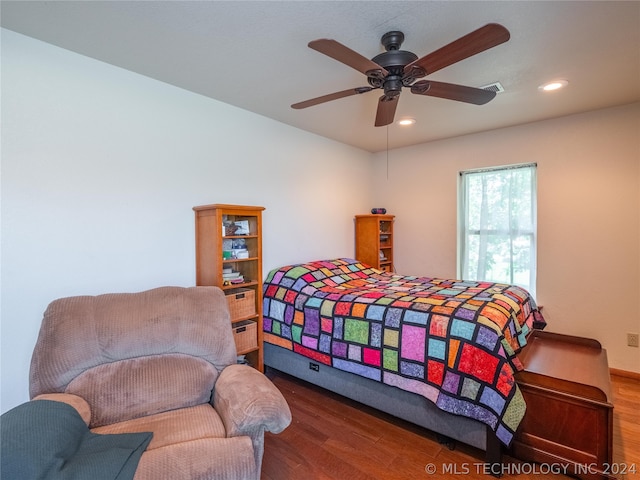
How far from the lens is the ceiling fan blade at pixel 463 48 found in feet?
4.21

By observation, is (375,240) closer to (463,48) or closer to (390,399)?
(390,399)

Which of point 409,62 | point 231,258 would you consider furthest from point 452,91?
point 231,258

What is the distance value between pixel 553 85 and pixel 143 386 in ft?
11.3

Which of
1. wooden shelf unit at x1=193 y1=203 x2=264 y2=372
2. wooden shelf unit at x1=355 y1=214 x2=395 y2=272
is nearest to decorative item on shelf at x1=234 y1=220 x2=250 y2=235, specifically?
wooden shelf unit at x1=193 y1=203 x2=264 y2=372

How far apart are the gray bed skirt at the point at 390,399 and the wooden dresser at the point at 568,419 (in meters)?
0.25

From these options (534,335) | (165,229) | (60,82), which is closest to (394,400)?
(534,335)

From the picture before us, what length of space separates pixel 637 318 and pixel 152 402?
3.93 meters

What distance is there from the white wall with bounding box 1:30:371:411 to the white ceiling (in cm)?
20

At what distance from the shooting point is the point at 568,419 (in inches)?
66.9

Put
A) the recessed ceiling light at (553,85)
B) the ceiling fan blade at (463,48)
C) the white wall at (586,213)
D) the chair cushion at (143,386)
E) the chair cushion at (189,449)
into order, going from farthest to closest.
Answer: the white wall at (586,213) < the recessed ceiling light at (553,85) < the chair cushion at (143,386) < the ceiling fan blade at (463,48) < the chair cushion at (189,449)

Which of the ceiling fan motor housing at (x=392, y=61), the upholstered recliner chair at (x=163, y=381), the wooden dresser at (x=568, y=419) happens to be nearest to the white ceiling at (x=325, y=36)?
the ceiling fan motor housing at (x=392, y=61)

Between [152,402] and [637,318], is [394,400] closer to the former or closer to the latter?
[152,402]

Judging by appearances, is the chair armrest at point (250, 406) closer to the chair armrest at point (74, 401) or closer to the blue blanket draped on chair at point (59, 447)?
the blue blanket draped on chair at point (59, 447)

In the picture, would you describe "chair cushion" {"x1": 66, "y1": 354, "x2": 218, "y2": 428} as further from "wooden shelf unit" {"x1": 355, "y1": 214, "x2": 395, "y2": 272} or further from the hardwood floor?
"wooden shelf unit" {"x1": 355, "y1": 214, "x2": 395, "y2": 272}
